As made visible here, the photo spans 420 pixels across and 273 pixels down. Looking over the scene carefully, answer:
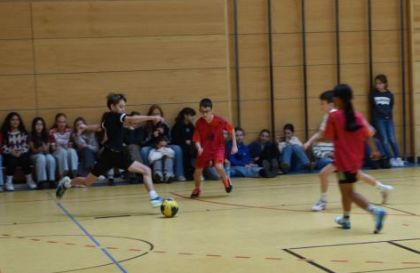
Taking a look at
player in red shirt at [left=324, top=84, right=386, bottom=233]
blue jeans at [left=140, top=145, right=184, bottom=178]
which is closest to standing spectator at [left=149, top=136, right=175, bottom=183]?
blue jeans at [left=140, top=145, right=184, bottom=178]

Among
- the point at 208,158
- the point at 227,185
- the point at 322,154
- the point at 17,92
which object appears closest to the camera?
the point at 227,185

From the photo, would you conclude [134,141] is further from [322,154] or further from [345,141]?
[345,141]

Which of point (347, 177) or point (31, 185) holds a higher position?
point (347, 177)

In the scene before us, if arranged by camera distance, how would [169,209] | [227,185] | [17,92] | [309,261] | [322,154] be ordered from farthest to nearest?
[322,154]
[17,92]
[227,185]
[169,209]
[309,261]

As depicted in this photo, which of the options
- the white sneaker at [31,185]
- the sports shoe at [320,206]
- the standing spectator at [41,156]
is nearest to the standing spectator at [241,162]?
the standing spectator at [41,156]

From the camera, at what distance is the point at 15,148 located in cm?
1372

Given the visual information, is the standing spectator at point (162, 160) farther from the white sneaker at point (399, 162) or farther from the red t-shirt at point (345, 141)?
the red t-shirt at point (345, 141)

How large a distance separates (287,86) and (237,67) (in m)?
1.22

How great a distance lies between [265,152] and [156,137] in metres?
2.37

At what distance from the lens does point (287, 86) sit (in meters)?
15.9

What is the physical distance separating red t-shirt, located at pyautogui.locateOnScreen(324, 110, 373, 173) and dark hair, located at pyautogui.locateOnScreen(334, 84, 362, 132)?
0.06 m

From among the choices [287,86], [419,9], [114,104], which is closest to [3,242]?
[114,104]

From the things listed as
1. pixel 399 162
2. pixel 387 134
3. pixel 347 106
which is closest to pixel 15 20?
pixel 387 134

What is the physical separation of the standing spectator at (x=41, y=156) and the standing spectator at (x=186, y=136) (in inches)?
100
